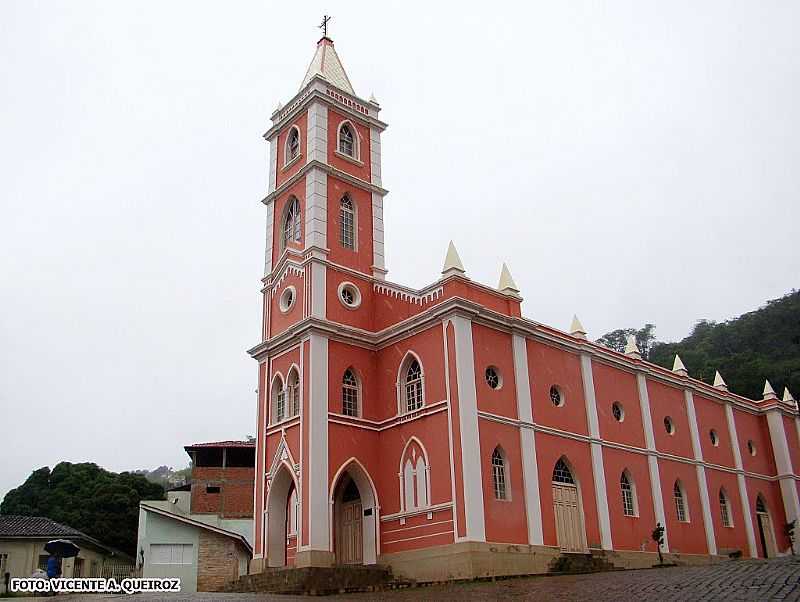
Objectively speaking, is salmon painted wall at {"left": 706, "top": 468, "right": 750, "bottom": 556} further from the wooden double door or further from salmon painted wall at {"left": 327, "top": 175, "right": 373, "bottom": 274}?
salmon painted wall at {"left": 327, "top": 175, "right": 373, "bottom": 274}

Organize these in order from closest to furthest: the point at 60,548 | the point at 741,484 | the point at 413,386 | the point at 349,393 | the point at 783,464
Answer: the point at 60,548, the point at 413,386, the point at 349,393, the point at 741,484, the point at 783,464

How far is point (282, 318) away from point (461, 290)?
6.73 metres

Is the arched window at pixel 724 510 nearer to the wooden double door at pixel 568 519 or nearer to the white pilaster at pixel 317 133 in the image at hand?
the wooden double door at pixel 568 519

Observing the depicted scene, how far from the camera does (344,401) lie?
2612 cm

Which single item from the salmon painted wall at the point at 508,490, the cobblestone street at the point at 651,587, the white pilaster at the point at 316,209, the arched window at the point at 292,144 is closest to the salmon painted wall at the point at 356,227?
the white pilaster at the point at 316,209

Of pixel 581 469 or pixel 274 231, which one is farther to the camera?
pixel 274 231

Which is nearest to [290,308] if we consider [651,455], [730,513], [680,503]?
[651,455]

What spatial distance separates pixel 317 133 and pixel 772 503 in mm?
27608

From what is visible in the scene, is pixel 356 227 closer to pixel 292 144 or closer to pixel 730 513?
pixel 292 144

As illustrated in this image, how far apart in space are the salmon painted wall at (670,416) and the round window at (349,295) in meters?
13.2

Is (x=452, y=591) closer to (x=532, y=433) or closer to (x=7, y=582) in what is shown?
(x=532, y=433)

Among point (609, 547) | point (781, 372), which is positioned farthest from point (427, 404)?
point (781, 372)

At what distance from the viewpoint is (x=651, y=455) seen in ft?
102

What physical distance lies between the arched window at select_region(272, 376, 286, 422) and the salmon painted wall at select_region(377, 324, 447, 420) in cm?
324
